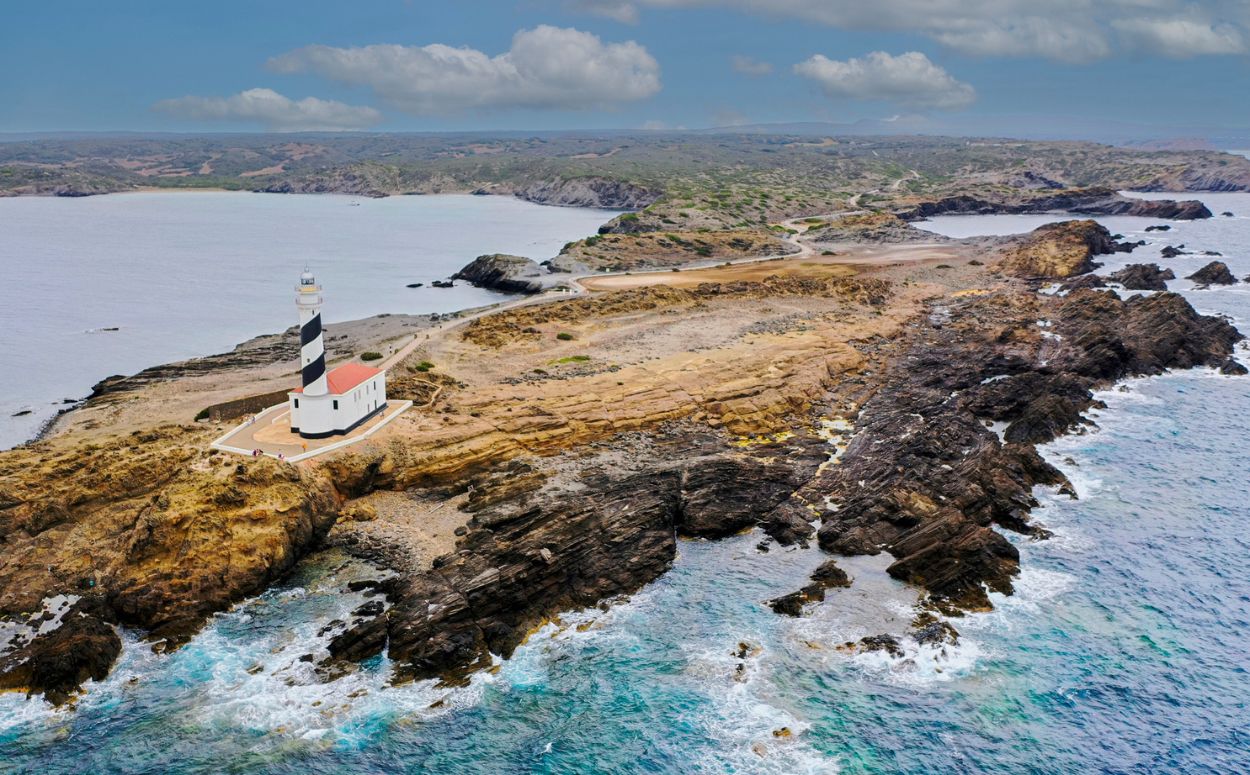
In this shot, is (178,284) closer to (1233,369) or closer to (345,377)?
(345,377)

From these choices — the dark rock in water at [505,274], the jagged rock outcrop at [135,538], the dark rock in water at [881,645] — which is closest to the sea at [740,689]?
the dark rock in water at [881,645]

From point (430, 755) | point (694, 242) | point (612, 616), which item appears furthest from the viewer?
point (694, 242)

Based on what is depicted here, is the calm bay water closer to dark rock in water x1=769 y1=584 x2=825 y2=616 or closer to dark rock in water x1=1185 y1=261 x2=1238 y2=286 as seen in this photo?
dark rock in water x1=769 y1=584 x2=825 y2=616

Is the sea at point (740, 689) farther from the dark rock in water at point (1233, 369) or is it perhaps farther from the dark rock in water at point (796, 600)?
the dark rock in water at point (1233, 369)

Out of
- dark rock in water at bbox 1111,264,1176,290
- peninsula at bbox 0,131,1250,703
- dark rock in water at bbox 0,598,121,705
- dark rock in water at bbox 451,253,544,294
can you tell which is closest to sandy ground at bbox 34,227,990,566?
peninsula at bbox 0,131,1250,703

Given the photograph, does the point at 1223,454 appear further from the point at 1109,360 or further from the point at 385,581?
the point at 385,581

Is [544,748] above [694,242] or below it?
below

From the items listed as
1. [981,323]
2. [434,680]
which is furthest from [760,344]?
[434,680]
